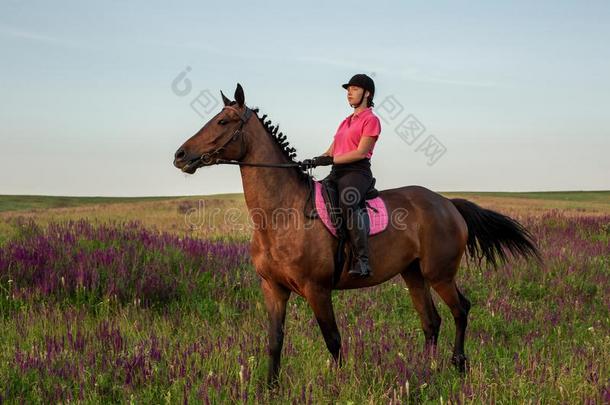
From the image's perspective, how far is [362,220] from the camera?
5.48 m

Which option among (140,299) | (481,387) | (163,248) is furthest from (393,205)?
(163,248)

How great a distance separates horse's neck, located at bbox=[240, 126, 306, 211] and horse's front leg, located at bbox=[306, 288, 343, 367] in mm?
850

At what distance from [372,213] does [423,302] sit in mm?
1386

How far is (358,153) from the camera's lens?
550 centimetres

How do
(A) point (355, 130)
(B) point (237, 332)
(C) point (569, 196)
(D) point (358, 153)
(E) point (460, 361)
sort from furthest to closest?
(C) point (569, 196) < (B) point (237, 332) < (E) point (460, 361) < (A) point (355, 130) < (D) point (358, 153)

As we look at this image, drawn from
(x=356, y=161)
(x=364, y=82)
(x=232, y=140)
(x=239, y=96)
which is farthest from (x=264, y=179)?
(x=364, y=82)

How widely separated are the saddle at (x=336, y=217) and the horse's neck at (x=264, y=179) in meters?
0.26

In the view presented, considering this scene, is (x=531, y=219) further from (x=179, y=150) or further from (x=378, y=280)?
(x=179, y=150)

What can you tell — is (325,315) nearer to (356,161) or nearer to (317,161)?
(317,161)

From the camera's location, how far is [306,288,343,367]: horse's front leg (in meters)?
5.00

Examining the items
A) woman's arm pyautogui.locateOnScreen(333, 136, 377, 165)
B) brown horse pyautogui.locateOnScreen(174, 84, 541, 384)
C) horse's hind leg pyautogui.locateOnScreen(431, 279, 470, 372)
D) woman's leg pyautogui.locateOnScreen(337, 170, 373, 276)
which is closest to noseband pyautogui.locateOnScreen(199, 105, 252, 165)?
brown horse pyautogui.locateOnScreen(174, 84, 541, 384)

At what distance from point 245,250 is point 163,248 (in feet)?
5.40

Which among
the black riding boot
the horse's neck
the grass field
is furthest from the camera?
the black riding boot

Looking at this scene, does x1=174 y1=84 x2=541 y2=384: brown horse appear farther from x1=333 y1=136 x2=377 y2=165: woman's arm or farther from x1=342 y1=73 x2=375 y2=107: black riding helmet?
x1=342 y1=73 x2=375 y2=107: black riding helmet
